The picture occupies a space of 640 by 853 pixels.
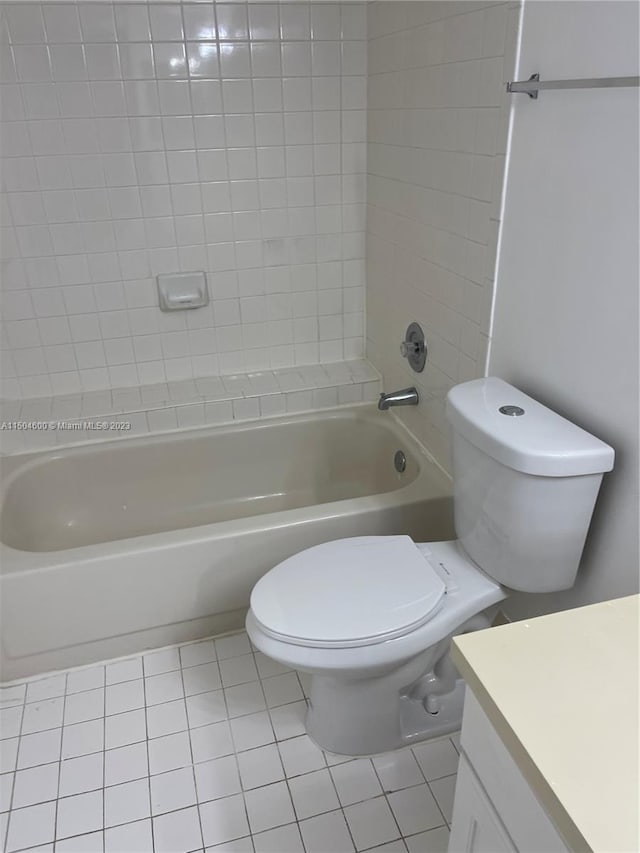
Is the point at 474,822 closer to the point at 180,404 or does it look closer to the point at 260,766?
the point at 260,766

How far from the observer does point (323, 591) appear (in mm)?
1334

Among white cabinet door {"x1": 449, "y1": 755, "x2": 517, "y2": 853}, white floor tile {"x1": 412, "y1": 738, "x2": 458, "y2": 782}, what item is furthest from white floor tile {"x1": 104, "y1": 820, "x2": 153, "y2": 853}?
white cabinet door {"x1": 449, "y1": 755, "x2": 517, "y2": 853}

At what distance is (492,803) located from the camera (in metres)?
0.78

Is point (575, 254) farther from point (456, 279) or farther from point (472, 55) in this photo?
point (472, 55)

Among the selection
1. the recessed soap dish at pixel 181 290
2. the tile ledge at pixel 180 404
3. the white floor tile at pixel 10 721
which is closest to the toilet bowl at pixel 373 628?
the white floor tile at pixel 10 721

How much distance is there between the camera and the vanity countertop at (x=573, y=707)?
2.01 feet

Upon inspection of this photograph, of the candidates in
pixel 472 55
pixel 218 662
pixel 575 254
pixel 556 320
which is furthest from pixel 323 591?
pixel 472 55

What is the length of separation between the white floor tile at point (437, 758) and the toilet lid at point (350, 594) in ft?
1.46

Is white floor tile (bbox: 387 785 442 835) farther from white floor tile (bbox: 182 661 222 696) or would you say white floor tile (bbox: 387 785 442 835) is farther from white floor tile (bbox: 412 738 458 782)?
white floor tile (bbox: 182 661 222 696)

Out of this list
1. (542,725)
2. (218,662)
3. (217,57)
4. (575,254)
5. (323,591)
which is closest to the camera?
(542,725)

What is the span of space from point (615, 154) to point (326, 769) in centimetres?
140

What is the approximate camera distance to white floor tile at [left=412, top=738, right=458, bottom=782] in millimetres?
1461

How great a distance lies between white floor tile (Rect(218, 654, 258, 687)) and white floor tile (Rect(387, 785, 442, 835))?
0.48 metres

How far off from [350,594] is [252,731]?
52cm
